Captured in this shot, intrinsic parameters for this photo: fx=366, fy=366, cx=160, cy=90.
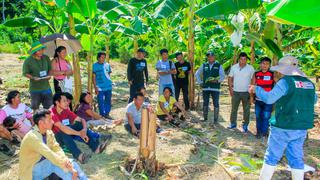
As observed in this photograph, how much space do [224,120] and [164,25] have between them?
22.8 feet

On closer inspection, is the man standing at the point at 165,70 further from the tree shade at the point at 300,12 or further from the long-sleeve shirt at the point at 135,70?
the tree shade at the point at 300,12

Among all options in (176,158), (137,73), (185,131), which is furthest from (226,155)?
(137,73)

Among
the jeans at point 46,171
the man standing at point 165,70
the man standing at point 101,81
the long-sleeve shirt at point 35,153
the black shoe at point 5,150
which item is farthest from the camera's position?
the man standing at point 165,70

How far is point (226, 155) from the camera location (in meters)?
5.73

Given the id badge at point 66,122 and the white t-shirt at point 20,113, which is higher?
the white t-shirt at point 20,113

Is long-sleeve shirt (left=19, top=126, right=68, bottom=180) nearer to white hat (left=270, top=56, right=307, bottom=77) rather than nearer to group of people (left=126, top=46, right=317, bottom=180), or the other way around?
group of people (left=126, top=46, right=317, bottom=180)

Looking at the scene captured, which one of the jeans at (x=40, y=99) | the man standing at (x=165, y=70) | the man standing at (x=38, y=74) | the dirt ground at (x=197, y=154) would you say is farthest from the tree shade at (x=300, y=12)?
the man standing at (x=165, y=70)

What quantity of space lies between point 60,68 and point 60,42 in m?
0.85

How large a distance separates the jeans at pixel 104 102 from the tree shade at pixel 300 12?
5.68 metres

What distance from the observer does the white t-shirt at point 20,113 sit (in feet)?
18.2

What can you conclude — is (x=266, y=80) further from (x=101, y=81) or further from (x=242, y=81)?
(x=101, y=81)

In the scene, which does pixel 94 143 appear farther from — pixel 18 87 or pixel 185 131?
pixel 18 87

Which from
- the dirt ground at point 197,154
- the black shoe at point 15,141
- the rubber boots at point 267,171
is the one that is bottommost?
the dirt ground at point 197,154

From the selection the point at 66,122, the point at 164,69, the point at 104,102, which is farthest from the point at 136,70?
the point at 66,122
